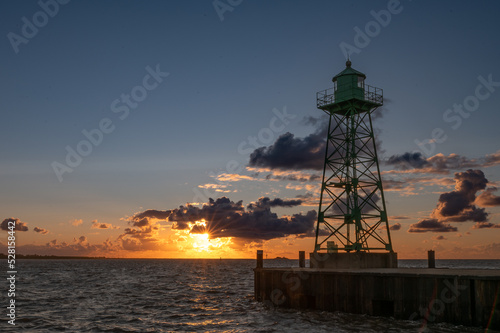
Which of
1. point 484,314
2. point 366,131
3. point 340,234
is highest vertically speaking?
point 366,131

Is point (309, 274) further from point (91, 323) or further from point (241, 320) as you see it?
point (91, 323)

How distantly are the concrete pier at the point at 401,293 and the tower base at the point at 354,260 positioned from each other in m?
5.39

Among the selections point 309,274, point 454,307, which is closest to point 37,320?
point 309,274

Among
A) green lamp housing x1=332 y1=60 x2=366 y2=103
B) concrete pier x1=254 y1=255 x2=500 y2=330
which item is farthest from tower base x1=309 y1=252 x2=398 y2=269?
green lamp housing x1=332 y1=60 x2=366 y2=103

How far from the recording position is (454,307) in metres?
22.7

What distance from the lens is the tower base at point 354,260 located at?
35.8m

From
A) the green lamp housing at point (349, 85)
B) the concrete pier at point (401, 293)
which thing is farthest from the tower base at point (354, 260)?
the green lamp housing at point (349, 85)

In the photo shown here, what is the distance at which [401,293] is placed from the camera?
81.8 feet

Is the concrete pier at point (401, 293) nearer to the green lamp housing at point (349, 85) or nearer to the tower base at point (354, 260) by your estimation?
the tower base at point (354, 260)

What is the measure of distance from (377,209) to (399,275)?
47.9ft

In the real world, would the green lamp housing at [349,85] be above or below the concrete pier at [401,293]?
above

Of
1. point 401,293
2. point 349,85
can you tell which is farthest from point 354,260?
point 349,85

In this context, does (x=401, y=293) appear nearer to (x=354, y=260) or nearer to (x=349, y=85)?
(x=354, y=260)

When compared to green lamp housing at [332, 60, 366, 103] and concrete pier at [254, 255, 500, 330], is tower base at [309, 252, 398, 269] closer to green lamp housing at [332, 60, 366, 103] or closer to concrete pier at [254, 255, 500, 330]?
concrete pier at [254, 255, 500, 330]
